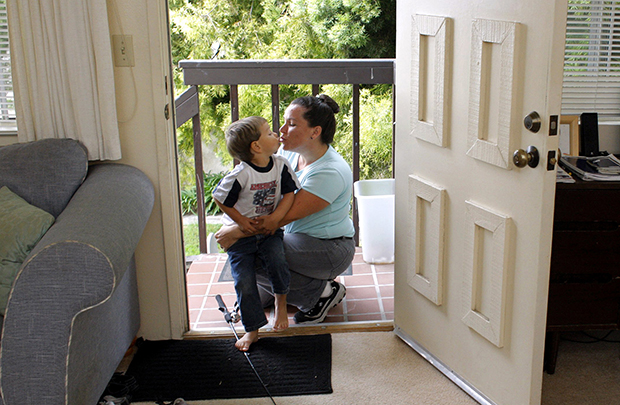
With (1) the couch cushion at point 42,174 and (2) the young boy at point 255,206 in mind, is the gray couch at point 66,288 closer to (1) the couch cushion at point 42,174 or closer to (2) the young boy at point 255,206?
(1) the couch cushion at point 42,174

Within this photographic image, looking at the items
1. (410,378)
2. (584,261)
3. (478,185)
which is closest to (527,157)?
(478,185)

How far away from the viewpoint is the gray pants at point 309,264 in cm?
267

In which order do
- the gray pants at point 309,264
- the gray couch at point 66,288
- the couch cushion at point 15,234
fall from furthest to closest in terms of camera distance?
the gray pants at point 309,264 < the couch cushion at point 15,234 < the gray couch at point 66,288

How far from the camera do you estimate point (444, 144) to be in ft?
6.83

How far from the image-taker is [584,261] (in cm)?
219

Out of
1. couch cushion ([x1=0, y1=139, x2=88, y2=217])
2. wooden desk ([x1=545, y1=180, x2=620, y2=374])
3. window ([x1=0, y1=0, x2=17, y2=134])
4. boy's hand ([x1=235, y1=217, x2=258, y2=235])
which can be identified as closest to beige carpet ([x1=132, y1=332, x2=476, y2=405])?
wooden desk ([x1=545, y1=180, x2=620, y2=374])

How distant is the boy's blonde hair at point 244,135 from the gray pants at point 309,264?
47 cm

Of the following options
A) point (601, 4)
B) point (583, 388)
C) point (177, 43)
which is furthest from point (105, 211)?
point (177, 43)

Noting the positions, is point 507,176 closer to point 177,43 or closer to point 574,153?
point 574,153

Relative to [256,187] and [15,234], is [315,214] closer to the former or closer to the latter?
[256,187]

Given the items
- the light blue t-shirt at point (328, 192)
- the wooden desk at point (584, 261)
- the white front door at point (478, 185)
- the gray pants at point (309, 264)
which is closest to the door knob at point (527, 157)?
the white front door at point (478, 185)

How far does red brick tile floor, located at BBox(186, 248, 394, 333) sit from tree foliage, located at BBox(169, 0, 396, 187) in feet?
13.4

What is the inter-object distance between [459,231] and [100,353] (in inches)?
48.8

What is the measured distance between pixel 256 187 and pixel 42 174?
804 mm
